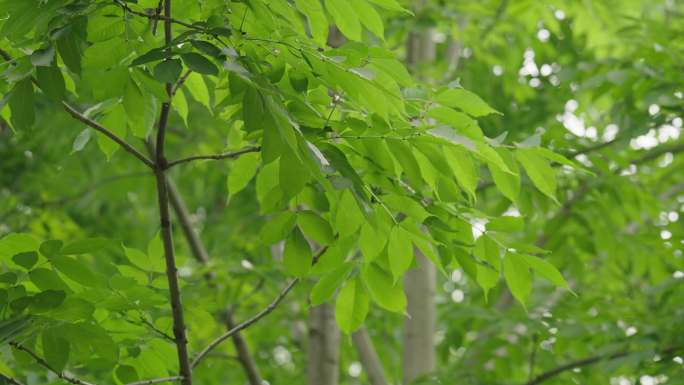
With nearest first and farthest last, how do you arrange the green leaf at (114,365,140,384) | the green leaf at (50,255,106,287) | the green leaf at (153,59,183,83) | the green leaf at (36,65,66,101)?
the green leaf at (153,59,183,83)
the green leaf at (36,65,66,101)
the green leaf at (50,255,106,287)
the green leaf at (114,365,140,384)

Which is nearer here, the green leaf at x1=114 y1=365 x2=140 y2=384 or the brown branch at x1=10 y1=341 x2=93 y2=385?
the brown branch at x1=10 y1=341 x2=93 y2=385

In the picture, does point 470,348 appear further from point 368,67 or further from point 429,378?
point 368,67

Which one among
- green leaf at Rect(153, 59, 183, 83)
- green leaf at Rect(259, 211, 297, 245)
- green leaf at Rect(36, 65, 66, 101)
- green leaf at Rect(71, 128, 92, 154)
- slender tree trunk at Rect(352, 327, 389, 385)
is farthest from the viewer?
slender tree trunk at Rect(352, 327, 389, 385)

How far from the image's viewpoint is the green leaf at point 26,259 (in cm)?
165

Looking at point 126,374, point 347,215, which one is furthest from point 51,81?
point 126,374

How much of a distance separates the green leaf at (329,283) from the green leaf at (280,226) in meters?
0.19

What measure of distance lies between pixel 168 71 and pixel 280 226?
0.54 m

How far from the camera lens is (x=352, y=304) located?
200 centimetres

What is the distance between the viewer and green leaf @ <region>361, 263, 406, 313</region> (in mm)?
1893

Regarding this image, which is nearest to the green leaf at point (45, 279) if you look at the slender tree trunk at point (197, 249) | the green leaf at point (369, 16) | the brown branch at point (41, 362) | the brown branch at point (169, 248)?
the brown branch at point (41, 362)

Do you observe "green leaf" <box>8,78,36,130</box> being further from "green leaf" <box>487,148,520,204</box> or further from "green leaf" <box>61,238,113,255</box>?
"green leaf" <box>487,148,520,204</box>

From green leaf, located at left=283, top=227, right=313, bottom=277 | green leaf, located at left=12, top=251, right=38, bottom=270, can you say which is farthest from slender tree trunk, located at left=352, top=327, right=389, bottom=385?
green leaf, located at left=12, top=251, right=38, bottom=270

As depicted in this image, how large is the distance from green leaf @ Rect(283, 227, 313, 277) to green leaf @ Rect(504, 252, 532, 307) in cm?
45

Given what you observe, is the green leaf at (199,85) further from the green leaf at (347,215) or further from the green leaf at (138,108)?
the green leaf at (347,215)
